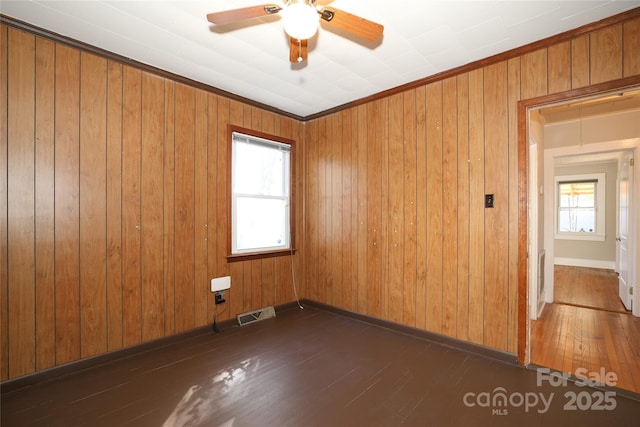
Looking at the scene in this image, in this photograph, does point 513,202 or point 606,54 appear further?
point 513,202

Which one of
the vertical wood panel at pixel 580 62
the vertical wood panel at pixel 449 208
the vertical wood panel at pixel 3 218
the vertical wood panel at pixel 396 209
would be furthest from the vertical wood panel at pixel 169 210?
the vertical wood panel at pixel 580 62

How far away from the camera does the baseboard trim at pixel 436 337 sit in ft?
8.18

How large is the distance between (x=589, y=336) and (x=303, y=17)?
3.88 m

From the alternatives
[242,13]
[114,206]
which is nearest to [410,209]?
[242,13]

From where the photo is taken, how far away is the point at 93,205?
7.91 feet

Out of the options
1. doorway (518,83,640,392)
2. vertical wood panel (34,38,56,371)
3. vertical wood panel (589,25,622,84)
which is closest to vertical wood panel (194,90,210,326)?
vertical wood panel (34,38,56,371)

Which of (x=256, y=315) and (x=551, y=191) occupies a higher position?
(x=551, y=191)

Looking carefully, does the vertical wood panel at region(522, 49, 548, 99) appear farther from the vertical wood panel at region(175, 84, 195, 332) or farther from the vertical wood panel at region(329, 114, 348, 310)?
the vertical wood panel at region(175, 84, 195, 332)

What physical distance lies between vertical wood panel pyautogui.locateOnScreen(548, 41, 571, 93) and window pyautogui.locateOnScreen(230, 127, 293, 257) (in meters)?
2.79

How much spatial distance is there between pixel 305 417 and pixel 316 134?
3.21 meters

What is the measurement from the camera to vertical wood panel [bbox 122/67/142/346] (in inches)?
101

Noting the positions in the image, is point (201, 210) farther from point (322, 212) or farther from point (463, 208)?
point (463, 208)

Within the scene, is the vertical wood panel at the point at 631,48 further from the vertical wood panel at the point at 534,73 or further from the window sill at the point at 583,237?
the window sill at the point at 583,237

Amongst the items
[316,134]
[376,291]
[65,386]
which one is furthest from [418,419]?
[316,134]
